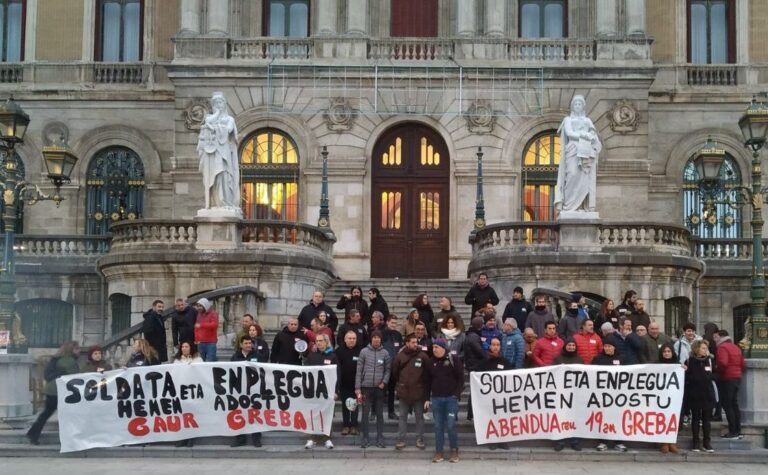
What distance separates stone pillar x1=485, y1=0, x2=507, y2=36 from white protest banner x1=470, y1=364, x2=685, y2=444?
18791 mm

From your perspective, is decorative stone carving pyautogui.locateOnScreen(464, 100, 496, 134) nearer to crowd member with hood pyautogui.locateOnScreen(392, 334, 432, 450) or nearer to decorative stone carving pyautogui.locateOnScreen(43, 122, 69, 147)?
decorative stone carving pyautogui.locateOnScreen(43, 122, 69, 147)

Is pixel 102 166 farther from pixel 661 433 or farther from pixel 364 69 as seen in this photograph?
pixel 661 433

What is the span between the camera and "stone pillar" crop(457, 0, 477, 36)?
3453 centimetres

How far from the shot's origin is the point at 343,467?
54.4 ft

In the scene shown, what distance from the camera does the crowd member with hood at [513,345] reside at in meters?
18.2

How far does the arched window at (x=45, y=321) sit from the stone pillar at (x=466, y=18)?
47.3 feet

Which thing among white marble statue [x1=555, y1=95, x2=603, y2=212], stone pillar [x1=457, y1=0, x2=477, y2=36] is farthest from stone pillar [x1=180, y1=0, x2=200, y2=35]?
white marble statue [x1=555, y1=95, x2=603, y2=212]

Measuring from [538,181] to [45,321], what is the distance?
15.3 meters

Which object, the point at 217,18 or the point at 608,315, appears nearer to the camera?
the point at 608,315

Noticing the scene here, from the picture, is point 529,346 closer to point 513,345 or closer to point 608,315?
point 513,345

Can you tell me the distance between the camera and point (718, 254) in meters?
30.9

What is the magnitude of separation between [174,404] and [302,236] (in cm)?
1024

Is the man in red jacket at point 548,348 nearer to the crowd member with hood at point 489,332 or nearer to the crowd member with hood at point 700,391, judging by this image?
the crowd member with hood at point 489,332

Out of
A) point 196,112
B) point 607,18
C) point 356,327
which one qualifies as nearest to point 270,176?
point 196,112
